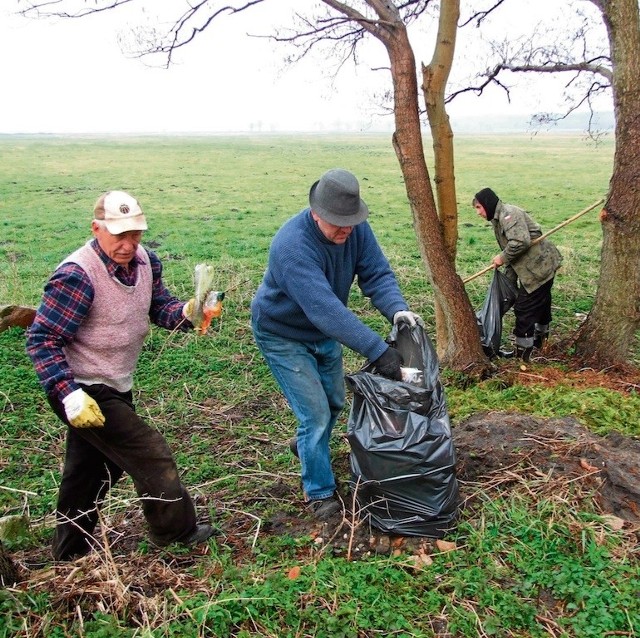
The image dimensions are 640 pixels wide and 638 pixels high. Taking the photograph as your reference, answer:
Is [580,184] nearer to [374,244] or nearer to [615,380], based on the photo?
[615,380]

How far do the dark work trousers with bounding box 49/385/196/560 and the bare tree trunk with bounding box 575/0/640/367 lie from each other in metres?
3.92

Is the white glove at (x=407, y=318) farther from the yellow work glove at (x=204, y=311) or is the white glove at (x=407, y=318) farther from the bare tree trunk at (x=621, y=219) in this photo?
the bare tree trunk at (x=621, y=219)

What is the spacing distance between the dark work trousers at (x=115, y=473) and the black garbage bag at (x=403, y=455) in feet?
2.89

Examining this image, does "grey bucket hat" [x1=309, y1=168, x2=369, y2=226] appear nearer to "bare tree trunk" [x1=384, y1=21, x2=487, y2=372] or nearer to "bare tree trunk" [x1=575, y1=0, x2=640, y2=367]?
"bare tree trunk" [x1=384, y1=21, x2=487, y2=372]

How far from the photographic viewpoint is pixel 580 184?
24234 mm


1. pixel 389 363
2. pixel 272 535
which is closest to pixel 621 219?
pixel 389 363

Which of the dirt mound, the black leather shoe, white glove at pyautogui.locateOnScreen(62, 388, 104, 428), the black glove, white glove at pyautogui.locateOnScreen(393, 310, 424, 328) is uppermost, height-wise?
white glove at pyautogui.locateOnScreen(393, 310, 424, 328)

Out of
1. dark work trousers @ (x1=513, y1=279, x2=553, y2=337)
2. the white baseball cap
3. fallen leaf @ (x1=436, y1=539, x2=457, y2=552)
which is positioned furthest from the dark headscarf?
the white baseball cap

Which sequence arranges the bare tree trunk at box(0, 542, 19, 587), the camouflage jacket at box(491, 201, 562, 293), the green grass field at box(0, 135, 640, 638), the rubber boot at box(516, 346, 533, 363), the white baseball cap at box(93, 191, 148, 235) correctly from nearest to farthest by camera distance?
1. the green grass field at box(0, 135, 640, 638)
2. the bare tree trunk at box(0, 542, 19, 587)
3. the white baseball cap at box(93, 191, 148, 235)
4. the camouflage jacket at box(491, 201, 562, 293)
5. the rubber boot at box(516, 346, 533, 363)

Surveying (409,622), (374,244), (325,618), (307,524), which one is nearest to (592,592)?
(409,622)

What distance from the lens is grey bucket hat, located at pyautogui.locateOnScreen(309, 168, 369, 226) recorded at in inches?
118

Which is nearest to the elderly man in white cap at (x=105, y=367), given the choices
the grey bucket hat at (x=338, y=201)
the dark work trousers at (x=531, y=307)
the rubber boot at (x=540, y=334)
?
the grey bucket hat at (x=338, y=201)

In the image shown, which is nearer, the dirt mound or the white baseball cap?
the white baseball cap

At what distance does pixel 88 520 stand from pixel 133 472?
50cm
